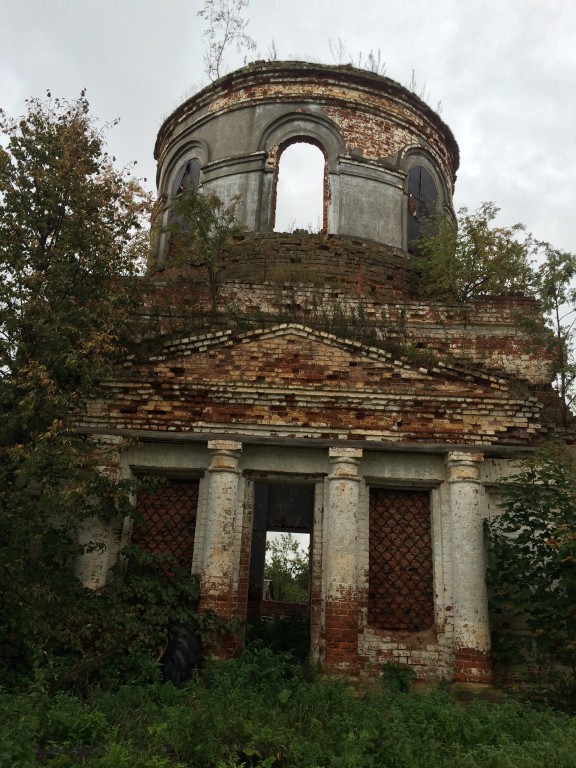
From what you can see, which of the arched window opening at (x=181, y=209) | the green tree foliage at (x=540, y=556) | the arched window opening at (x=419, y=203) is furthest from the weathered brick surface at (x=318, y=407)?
the arched window opening at (x=419, y=203)

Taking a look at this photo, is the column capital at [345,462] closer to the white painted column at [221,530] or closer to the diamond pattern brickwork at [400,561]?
the diamond pattern brickwork at [400,561]

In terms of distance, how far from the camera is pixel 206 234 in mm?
10734

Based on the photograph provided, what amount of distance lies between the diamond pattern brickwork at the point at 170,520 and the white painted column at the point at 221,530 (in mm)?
406

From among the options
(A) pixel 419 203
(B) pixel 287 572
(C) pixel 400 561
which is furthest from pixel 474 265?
(B) pixel 287 572

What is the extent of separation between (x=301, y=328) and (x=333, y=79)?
270 inches

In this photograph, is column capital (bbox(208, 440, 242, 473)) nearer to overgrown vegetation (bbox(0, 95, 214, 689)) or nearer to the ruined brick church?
the ruined brick church

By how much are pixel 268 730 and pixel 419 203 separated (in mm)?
10554

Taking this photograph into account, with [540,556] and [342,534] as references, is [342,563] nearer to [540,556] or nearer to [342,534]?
[342,534]

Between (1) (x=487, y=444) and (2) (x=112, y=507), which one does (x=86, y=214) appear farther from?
(1) (x=487, y=444)

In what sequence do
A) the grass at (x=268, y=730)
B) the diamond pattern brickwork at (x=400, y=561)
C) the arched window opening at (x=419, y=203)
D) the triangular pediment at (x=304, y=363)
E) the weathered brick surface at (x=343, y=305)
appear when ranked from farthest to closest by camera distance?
the arched window opening at (x=419, y=203) < the weathered brick surface at (x=343, y=305) < the triangular pediment at (x=304, y=363) < the diamond pattern brickwork at (x=400, y=561) < the grass at (x=268, y=730)

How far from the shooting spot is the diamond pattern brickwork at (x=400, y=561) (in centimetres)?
802

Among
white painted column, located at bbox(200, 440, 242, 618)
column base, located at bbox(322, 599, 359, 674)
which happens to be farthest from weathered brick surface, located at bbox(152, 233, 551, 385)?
column base, located at bbox(322, 599, 359, 674)

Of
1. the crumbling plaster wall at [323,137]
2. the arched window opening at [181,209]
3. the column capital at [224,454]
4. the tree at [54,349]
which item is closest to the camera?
the tree at [54,349]

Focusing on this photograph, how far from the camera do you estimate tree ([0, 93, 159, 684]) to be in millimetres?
6676
